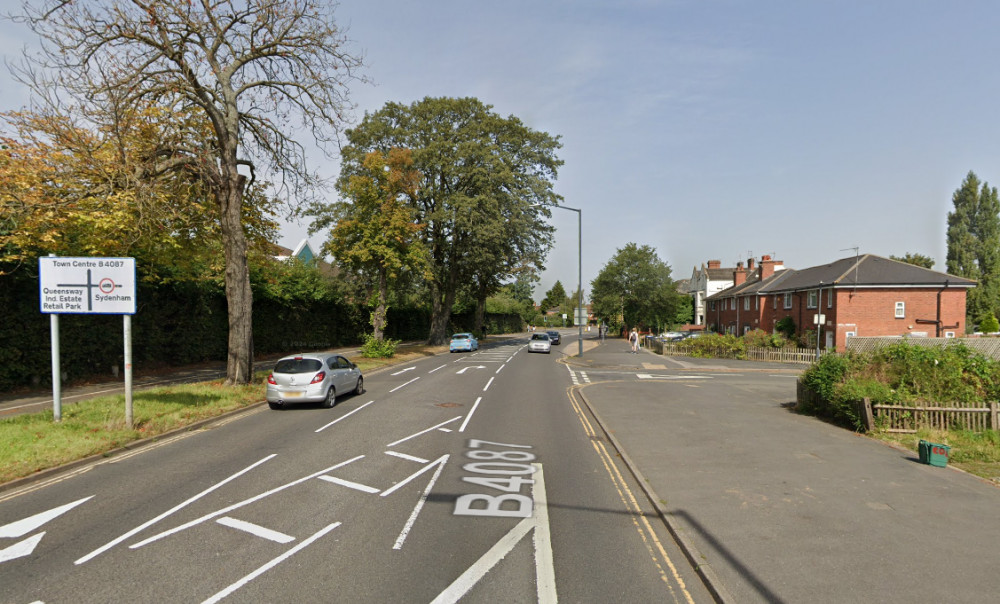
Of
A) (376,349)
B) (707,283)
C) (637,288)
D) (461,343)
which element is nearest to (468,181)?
(461,343)

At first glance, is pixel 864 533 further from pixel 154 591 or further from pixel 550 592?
pixel 154 591

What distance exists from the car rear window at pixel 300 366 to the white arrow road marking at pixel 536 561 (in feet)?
30.0

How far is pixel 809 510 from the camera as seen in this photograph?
21.1 feet

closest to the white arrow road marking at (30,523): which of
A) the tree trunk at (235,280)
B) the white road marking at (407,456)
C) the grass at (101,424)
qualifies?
the grass at (101,424)

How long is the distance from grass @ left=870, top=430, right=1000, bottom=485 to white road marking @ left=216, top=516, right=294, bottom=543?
1064cm

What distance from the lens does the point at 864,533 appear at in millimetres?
5762

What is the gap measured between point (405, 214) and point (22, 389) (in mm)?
17966

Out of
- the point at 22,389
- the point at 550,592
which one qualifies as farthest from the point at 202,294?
the point at 550,592

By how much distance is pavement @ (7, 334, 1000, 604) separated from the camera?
470cm

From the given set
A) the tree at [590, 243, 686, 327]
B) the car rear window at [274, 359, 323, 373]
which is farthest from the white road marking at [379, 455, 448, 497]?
the tree at [590, 243, 686, 327]

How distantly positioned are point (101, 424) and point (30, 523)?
505 cm

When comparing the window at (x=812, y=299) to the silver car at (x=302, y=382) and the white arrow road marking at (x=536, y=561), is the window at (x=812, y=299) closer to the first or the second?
the silver car at (x=302, y=382)

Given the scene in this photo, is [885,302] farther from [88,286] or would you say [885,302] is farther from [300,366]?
[88,286]

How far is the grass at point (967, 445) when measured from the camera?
8766 mm
